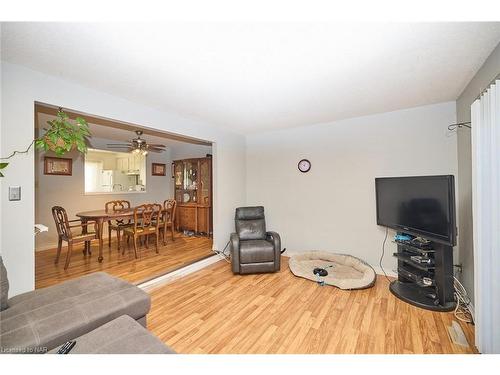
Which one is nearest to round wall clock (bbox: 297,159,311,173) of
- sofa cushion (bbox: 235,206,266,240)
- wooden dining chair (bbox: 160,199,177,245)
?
sofa cushion (bbox: 235,206,266,240)

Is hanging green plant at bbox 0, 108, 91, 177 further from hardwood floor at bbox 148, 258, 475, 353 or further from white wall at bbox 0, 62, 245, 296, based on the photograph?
hardwood floor at bbox 148, 258, 475, 353

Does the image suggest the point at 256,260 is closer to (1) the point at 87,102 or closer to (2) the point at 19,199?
(2) the point at 19,199

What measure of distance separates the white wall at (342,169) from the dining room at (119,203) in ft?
4.64

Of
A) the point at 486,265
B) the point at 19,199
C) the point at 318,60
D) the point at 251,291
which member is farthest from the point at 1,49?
the point at 486,265

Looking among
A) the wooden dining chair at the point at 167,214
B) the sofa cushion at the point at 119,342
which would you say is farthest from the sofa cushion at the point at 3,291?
the wooden dining chair at the point at 167,214

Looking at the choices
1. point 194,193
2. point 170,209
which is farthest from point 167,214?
point 194,193

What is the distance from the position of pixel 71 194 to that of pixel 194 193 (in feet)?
8.51

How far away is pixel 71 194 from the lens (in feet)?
14.7

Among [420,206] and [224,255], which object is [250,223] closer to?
[224,255]

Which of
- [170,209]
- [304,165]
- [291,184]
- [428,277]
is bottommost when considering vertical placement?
[428,277]

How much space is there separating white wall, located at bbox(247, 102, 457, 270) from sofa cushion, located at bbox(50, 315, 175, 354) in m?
3.04

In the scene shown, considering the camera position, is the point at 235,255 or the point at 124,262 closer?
the point at 235,255

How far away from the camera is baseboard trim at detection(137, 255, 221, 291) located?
268cm

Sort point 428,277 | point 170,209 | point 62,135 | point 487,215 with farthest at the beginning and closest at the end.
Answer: point 170,209, point 428,277, point 62,135, point 487,215
